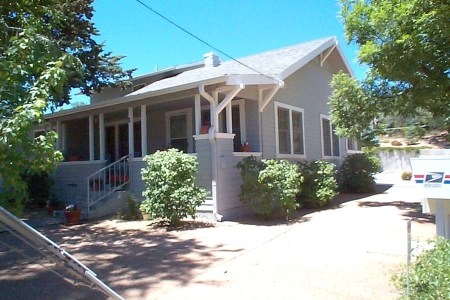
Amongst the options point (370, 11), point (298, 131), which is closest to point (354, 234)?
point (370, 11)

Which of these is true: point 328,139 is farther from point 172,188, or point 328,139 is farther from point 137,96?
point 172,188

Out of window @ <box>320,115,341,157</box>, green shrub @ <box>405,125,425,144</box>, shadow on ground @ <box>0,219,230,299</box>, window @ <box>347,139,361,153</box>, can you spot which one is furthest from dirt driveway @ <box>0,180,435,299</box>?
green shrub @ <box>405,125,425,144</box>

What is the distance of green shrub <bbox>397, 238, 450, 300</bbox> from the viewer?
3.07 meters

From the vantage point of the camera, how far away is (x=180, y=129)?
13.5 m

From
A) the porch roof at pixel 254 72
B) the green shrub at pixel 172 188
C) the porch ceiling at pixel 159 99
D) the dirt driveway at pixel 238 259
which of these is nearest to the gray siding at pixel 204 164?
the green shrub at pixel 172 188

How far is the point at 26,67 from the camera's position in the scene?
156 inches

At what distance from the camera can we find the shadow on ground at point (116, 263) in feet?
16.3

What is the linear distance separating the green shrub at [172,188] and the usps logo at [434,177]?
5.67m

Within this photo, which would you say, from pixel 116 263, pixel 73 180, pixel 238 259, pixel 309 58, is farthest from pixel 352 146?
pixel 116 263

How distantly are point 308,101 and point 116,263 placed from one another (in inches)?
397

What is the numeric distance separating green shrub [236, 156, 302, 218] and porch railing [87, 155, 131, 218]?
3.97m

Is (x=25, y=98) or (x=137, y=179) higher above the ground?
(x=25, y=98)

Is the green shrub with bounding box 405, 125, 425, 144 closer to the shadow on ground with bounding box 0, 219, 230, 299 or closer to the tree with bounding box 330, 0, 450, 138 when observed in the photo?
the tree with bounding box 330, 0, 450, 138

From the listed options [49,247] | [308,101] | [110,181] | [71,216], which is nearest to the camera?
[49,247]
